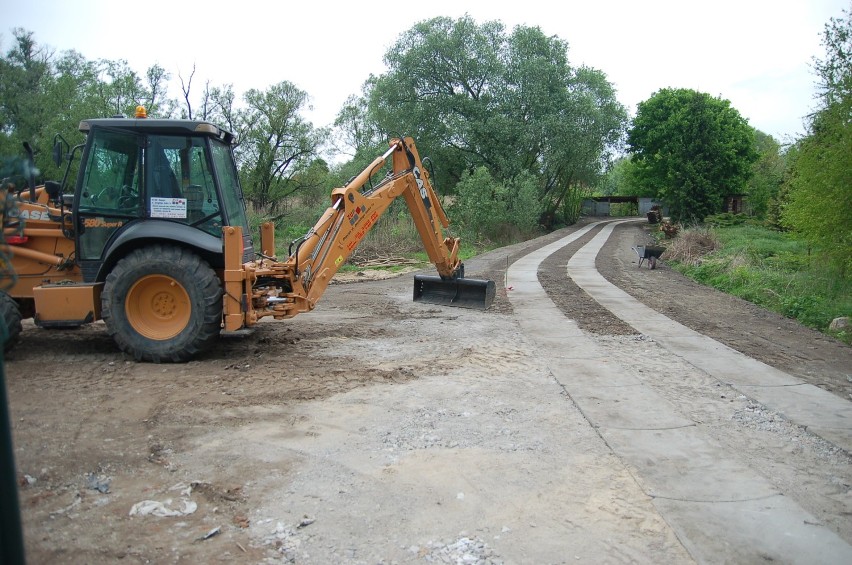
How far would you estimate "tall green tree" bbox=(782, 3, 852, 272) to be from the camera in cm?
1130

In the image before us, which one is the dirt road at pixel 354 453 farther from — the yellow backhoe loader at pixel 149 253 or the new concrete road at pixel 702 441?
the yellow backhoe loader at pixel 149 253

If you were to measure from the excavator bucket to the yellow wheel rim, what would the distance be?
5.38 meters

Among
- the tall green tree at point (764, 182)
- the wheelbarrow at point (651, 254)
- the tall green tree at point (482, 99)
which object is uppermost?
the tall green tree at point (482, 99)

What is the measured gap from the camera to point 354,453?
486 centimetres

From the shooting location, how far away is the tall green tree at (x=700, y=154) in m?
40.9

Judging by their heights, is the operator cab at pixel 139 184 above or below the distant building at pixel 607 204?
below

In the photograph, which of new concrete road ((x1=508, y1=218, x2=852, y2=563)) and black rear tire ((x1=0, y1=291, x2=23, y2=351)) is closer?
new concrete road ((x1=508, y1=218, x2=852, y2=563))

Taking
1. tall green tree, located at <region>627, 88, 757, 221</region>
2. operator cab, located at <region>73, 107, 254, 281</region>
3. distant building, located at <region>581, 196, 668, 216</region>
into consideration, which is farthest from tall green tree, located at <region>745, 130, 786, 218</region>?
operator cab, located at <region>73, 107, 254, 281</region>

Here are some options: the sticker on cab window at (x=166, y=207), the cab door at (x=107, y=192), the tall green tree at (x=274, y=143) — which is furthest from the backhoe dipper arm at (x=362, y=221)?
the tall green tree at (x=274, y=143)

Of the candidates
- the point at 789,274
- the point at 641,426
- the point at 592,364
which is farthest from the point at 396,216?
the point at 641,426

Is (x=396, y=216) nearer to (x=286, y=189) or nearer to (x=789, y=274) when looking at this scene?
(x=286, y=189)

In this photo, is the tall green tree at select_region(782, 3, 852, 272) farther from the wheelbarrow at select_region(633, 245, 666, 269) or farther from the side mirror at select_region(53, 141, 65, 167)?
the side mirror at select_region(53, 141, 65, 167)

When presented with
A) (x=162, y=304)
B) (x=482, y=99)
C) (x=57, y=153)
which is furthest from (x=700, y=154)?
(x=57, y=153)

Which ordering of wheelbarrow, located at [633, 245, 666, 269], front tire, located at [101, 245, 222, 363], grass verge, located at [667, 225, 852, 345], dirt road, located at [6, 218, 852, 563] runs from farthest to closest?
wheelbarrow, located at [633, 245, 666, 269], grass verge, located at [667, 225, 852, 345], front tire, located at [101, 245, 222, 363], dirt road, located at [6, 218, 852, 563]
